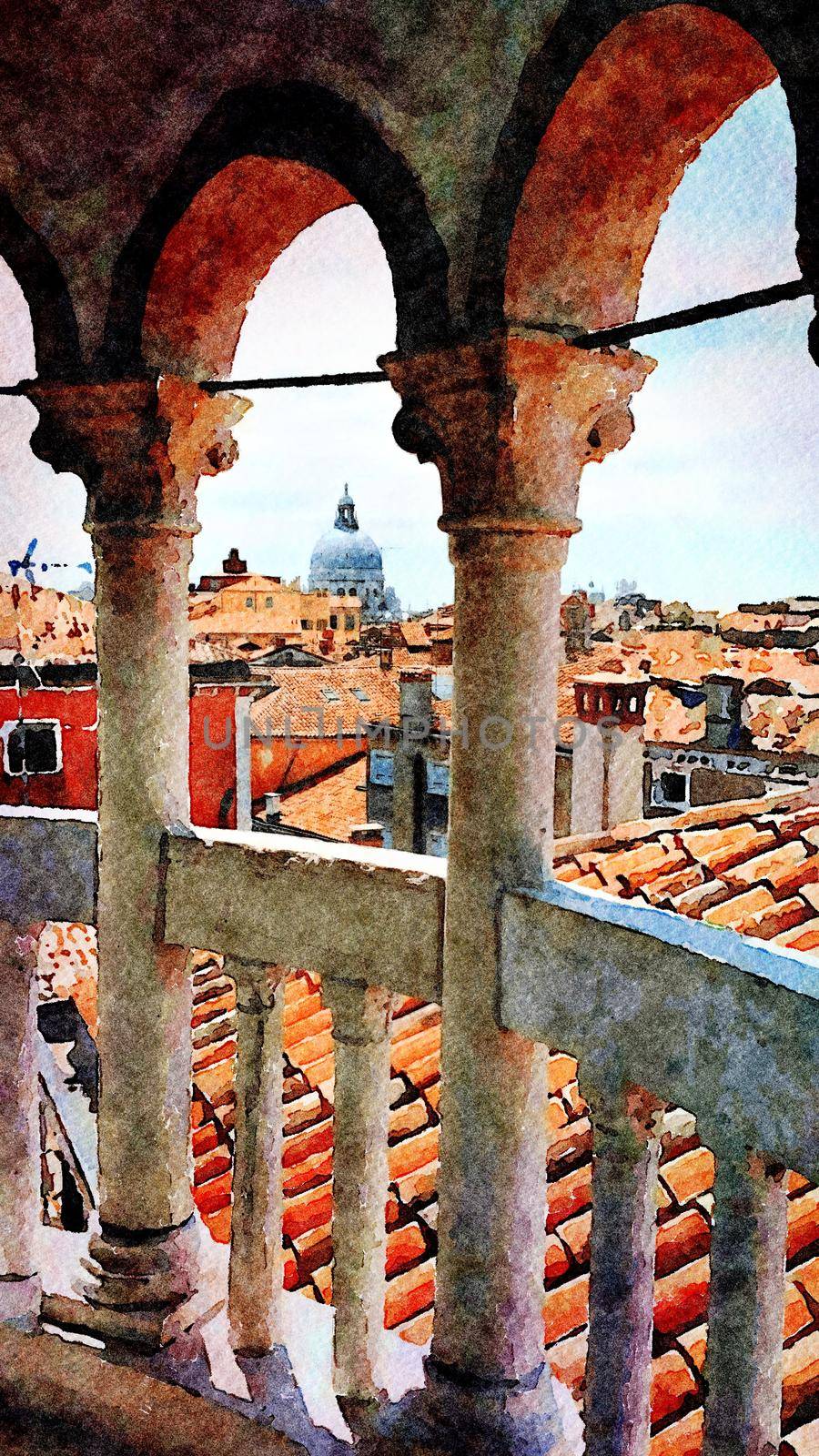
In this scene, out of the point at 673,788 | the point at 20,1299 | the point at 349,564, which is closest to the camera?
the point at 20,1299

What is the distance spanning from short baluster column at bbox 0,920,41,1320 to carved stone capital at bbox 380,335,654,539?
189cm

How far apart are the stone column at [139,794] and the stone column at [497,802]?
87cm

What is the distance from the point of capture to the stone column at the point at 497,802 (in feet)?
8.69

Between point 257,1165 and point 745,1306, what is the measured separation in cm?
149

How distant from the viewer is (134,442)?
3289 mm

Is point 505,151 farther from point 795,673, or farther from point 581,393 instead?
point 795,673

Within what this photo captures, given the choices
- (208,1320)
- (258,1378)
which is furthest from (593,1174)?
(208,1320)

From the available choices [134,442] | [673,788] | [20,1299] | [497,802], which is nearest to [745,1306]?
[497,802]

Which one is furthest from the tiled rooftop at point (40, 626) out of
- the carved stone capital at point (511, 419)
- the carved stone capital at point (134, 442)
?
the carved stone capital at point (511, 419)

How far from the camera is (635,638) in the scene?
31.1 meters

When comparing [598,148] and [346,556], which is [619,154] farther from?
[346,556]

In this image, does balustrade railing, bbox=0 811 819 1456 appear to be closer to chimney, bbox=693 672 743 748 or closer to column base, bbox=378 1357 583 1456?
column base, bbox=378 1357 583 1456

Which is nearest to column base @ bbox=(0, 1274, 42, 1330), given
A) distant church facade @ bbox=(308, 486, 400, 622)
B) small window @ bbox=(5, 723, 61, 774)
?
small window @ bbox=(5, 723, 61, 774)

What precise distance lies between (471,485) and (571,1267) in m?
2.65
